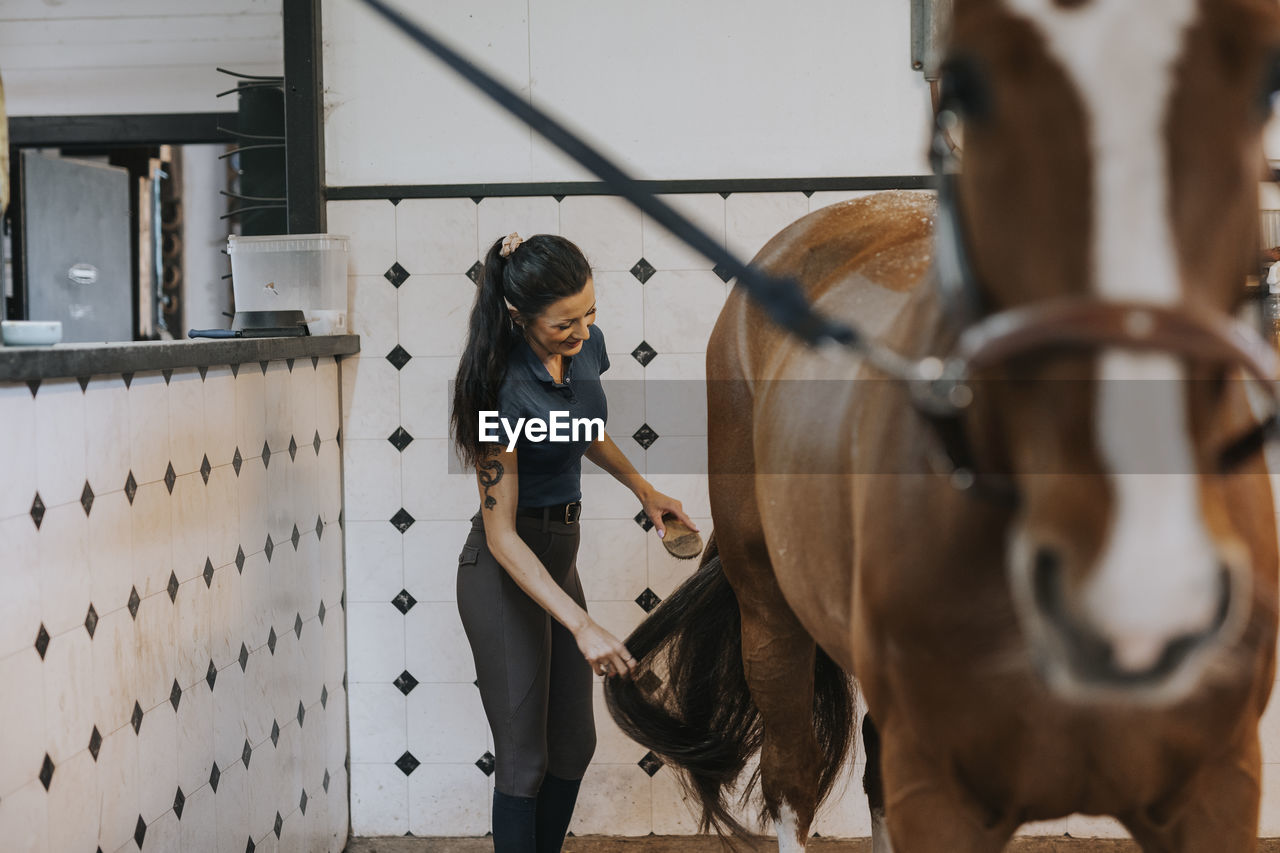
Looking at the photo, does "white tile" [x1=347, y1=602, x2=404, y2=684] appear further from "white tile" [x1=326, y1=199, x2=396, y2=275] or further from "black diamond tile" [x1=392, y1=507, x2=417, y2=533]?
"white tile" [x1=326, y1=199, x2=396, y2=275]

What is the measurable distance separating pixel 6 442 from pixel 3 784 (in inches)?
→ 17.3

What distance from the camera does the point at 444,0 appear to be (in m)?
2.64

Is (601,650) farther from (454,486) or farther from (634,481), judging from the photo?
(454,486)

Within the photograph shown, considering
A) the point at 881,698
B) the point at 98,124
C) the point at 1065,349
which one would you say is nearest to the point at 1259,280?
the point at 1065,349

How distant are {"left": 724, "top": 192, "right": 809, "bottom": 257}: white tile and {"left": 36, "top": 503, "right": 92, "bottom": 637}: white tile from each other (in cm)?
162

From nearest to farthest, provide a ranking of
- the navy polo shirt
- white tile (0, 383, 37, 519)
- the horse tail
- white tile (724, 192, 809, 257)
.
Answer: white tile (0, 383, 37, 519) < the navy polo shirt < the horse tail < white tile (724, 192, 809, 257)

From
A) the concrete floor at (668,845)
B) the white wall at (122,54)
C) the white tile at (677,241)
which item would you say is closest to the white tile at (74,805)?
the concrete floor at (668,845)

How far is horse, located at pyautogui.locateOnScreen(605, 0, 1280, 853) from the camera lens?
0.63 metres

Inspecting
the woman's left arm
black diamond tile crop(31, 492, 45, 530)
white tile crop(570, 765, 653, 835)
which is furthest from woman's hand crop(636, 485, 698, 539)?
black diamond tile crop(31, 492, 45, 530)

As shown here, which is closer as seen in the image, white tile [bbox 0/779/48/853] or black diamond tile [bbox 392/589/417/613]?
white tile [bbox 0/779/48/853]

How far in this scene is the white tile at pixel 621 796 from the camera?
9.03ft

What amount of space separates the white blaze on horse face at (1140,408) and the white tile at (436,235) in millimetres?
2153

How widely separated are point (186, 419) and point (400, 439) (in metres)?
0.86

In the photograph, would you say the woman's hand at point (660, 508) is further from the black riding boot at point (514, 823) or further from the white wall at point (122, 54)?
the white wall at point (122, 54)
